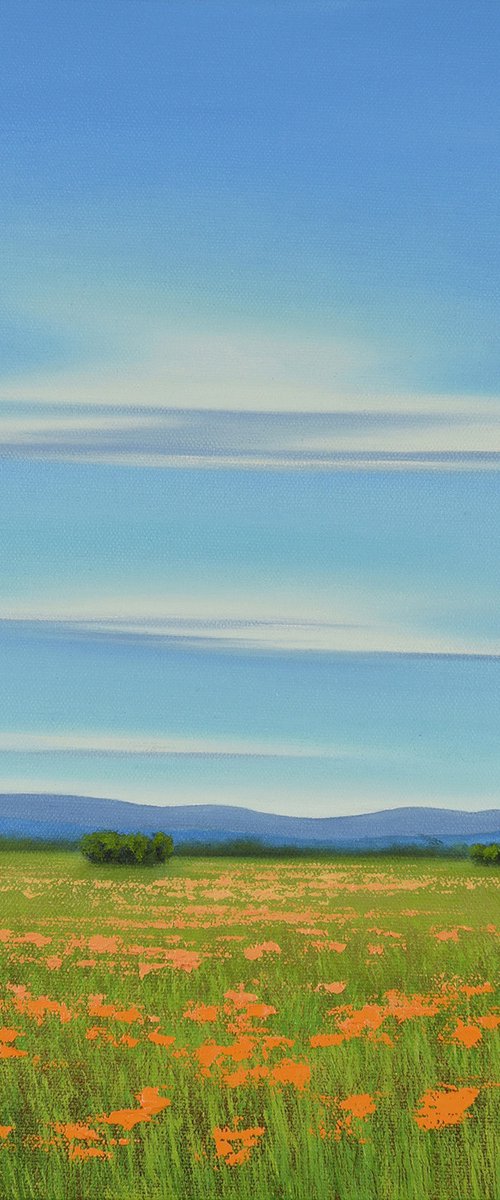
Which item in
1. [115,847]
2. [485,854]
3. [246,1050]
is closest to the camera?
[246,1050]

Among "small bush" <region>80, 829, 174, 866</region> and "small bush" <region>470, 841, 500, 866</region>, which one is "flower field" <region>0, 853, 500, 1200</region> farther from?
"small bush" <region>470, 841, 500, 866</region>

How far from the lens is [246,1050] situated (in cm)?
755

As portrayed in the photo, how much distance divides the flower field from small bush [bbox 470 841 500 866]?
939 centimetres

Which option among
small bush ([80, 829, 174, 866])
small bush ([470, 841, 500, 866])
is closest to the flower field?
small bush ([80, 829, 174, 866])

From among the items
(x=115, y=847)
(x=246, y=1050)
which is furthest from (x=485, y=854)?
(x=246, y=1050)

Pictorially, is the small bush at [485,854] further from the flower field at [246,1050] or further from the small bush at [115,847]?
the flower field at [246,1050]

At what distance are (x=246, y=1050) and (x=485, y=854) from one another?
15565mm

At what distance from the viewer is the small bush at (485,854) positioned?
22.2 meters

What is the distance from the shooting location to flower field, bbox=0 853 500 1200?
241 inches

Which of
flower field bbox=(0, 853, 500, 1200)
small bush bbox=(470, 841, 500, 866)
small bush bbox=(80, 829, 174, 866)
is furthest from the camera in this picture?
small bush bbox=(470, 841, 500, 866)

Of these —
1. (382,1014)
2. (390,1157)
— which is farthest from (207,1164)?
(382,1014)

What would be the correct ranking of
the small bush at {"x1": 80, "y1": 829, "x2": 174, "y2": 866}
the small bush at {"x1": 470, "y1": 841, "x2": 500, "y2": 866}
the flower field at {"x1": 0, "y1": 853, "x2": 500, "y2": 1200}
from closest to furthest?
the flower field at {"x1": 0, "y1": 853, "x2": 500, "y2": 1200}
the small bush at {"x1": 80, "y1": 829, "x2": 174, "y2": 866}
the small bush at {"x1": 470, "y1": 841, "x2": 500, "y2": 866}

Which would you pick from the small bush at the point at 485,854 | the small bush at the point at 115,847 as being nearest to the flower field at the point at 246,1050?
the small bush at the point at 115,847

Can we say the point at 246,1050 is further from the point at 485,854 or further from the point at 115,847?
the point at 485,854
